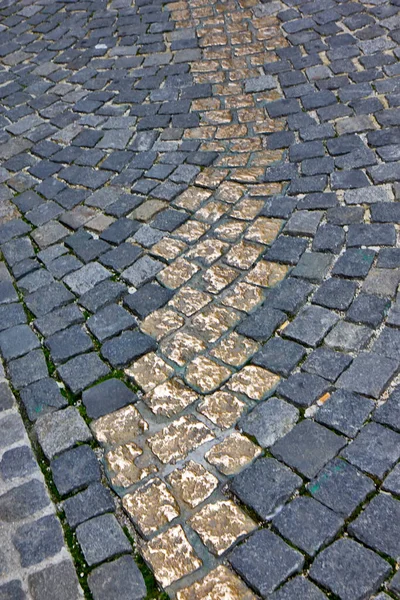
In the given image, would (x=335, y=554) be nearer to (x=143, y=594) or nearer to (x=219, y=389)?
(x=143, y=594)

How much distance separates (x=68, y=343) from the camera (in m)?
3.42

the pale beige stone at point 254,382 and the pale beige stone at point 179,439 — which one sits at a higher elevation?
the pale beige stone at point 179,439

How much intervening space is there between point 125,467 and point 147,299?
3.53 ft

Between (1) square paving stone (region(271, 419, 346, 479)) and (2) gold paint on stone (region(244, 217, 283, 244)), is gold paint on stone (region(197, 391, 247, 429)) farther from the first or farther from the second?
(2) gold paint on stone (region(244, 217, 283, 244))

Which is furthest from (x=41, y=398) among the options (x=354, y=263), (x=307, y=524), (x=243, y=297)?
(x=354, y=263)

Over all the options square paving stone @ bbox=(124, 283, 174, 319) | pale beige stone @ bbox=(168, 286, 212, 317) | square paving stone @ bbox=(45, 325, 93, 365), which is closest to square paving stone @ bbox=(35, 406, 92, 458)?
square paving stone @ bbox=(45, 325, 93, 365)

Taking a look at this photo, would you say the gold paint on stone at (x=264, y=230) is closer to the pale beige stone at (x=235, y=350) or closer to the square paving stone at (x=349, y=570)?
the pale beige stone at (x=235, y=350)

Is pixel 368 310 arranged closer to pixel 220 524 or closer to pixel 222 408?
pixel 222 408

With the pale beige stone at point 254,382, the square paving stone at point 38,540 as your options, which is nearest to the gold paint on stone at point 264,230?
the pale beige stone at point 254,382

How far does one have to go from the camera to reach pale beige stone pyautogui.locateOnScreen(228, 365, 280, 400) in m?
3.03

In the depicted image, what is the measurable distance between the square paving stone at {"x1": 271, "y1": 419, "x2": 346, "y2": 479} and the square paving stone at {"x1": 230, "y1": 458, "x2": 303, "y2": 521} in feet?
0.15

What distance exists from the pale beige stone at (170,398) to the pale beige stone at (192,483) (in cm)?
31

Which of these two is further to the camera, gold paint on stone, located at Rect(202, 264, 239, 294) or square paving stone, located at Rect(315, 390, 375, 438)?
gold paint on stone, located at Rect(202, 264, 239, 294)

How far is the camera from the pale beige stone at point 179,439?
2832 mm
